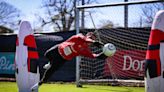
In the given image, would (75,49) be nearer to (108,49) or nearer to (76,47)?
(76,47)

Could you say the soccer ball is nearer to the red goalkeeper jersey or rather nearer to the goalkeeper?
the goalkeeper

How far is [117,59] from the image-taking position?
11352 mm

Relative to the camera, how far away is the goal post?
10969 mm

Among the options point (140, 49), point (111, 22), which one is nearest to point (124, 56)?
point (140, 49)

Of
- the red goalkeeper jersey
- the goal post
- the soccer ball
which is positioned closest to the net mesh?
the goal post

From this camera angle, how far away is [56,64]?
7.86 meters

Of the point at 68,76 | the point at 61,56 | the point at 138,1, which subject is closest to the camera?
the point at 61,56

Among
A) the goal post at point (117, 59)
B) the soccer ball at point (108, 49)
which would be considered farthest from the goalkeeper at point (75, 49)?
the goal post at point (117, 59)

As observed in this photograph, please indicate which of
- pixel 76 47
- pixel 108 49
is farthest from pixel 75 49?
Answer: pixel 108 49

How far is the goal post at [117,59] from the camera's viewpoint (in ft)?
36.0

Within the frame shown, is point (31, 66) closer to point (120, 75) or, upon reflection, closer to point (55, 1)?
point (120, 75)

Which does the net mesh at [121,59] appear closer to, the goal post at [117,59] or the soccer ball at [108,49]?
the goal post at [117,59]

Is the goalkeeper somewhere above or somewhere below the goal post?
above

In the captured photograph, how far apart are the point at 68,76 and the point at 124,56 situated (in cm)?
234
